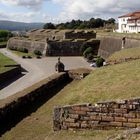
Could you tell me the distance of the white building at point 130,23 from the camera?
56.8 metres

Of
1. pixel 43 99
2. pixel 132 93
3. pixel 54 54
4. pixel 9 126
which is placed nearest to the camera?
pixel 132 93

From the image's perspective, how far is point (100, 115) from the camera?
8180mm

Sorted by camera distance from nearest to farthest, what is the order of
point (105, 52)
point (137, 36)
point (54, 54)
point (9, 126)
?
point (9, 126) → point (137, 36) → point (105, 52) → point (54, 54)

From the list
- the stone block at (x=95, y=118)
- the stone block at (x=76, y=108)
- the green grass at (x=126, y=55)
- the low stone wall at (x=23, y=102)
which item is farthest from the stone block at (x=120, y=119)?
the green grass at (x=126, y=55)

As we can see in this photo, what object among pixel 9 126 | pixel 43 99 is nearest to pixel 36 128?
pixel 9 126

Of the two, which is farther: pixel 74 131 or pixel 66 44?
pixel 66 44

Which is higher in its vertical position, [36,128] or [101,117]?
[101,117]

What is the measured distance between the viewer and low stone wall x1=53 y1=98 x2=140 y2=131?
311 inches

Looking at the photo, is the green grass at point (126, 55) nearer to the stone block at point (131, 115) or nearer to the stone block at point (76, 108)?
the stone block at point (76, 108)

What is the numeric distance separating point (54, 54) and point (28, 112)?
38452 millimetres

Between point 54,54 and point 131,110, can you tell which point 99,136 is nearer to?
point 131,110

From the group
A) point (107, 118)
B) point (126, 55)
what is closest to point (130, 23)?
point (126, 55)

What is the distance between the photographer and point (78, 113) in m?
8.38

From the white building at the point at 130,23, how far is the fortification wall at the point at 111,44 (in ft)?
26.1
